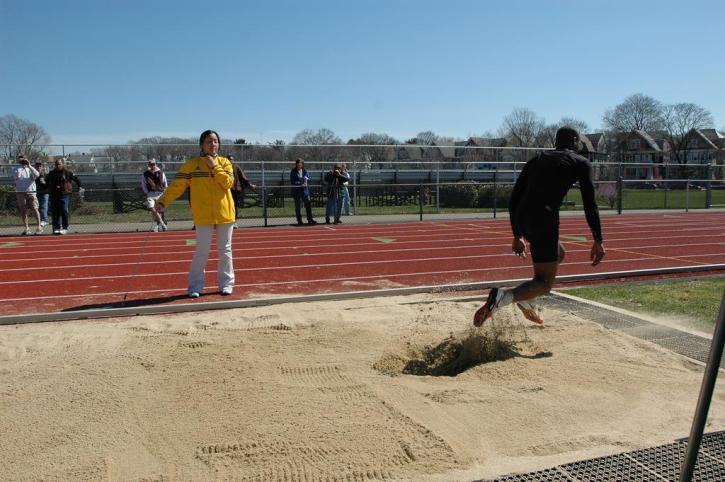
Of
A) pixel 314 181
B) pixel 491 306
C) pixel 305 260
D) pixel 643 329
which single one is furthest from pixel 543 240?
pixel 314 181

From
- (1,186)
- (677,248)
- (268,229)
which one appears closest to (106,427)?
(677,248)

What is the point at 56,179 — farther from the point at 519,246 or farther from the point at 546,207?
the point at 546,207

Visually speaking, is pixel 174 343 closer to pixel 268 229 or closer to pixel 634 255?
pixel 634 255

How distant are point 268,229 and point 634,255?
9.39 metres

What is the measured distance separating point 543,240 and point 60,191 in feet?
45.3

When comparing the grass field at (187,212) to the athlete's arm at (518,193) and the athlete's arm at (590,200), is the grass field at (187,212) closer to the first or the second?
the athlete's arm at (518,193)

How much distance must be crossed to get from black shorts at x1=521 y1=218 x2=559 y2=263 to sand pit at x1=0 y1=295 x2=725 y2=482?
0.74m

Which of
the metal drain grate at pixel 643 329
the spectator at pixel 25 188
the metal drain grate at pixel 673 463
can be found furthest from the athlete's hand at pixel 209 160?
the spectator at pixel 25 188

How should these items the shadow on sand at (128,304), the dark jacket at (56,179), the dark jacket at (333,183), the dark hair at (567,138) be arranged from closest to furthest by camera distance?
the dark hair at (567,138)
the shadow on sand at (128,304)
the dark jacket at (56,179)
the dark jacket at (333,183)

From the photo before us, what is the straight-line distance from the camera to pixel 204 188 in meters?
7.45

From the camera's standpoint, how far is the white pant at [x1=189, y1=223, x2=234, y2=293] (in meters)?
7.57

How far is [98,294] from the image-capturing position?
26.5 ft

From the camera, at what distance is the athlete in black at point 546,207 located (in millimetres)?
5102

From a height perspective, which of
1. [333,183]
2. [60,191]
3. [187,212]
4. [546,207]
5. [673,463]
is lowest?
[673,463]
